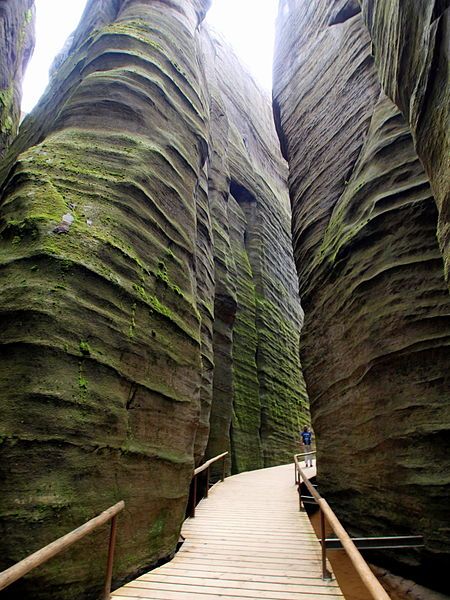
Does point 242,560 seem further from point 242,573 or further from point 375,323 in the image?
point 375,323

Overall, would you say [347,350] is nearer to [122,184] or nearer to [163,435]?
[163,435]

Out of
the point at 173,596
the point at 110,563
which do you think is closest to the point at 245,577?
the point at 173,596

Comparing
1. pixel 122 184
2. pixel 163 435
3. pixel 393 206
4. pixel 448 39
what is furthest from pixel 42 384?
pixel 393 206

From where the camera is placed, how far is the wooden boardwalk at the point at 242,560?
3621mm

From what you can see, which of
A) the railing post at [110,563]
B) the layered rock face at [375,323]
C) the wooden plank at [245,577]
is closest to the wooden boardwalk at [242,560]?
the wooden plank at [245,577]

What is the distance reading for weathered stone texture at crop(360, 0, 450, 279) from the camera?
3451 millimetres

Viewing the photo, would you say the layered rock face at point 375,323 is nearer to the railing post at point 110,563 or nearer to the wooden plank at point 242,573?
the wooden plank at point 242,573

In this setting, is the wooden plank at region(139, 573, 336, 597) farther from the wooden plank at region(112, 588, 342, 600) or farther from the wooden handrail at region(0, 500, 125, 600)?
the wooden handrail at region(0, 500, 125, 600)

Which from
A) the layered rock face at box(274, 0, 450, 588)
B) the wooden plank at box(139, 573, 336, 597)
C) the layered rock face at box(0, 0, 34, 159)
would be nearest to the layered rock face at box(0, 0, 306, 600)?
the wooden plank at box(139, 573, 336, 597)

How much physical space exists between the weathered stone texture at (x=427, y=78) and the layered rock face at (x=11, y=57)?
12.0 m

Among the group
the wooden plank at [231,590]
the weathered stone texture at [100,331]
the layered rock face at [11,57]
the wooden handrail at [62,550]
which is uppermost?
the layered rock face at [11,57]

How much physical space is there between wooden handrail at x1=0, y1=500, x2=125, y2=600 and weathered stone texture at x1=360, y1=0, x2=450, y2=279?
144 inches

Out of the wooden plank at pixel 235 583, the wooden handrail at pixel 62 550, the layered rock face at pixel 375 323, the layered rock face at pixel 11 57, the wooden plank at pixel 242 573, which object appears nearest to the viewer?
the wooden handrail at pixel 62 550

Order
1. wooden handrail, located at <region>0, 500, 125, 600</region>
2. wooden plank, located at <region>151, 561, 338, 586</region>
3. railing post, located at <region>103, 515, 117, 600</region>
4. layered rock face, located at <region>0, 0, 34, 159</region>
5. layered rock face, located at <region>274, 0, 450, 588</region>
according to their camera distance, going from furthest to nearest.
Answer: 1. layered rock face, located at <region>0, 0, 34, 159</region>
2. layered rock face, located at <region>274, 0, 450, 588</region>
3. wooden plank, located at <region>151, 561, 338, 586</region>
4. railing post, located at <region>103, 515, 117, 600</region>
5. wooden handrail, located at <region>0, 500, 125, 600</region>
